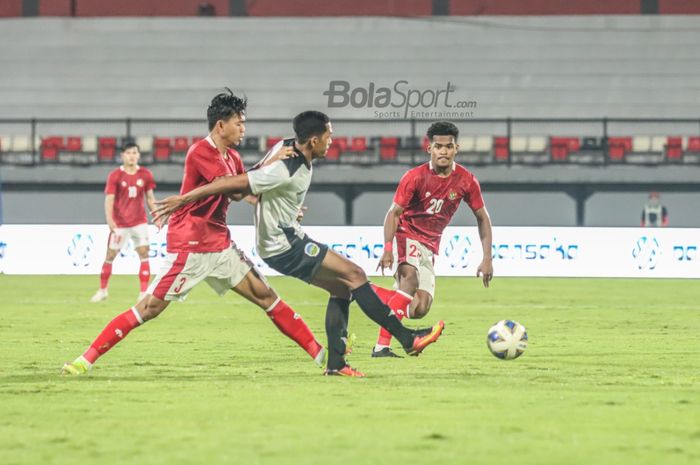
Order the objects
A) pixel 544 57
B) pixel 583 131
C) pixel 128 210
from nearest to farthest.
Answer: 1. pixel 128 210
2. pixel 583 131
3. pixel 544 57

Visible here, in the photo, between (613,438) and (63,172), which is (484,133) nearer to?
(63,172)

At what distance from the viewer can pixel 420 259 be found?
10.2m

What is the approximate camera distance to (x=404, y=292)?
33.0ft

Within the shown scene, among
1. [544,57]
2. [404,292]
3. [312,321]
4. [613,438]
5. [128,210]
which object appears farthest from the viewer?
[544,57]

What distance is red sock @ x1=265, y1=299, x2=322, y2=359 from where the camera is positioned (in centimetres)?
842

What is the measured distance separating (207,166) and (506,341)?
8.77 ft

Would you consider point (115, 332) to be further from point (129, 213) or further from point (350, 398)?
point (129, 213)

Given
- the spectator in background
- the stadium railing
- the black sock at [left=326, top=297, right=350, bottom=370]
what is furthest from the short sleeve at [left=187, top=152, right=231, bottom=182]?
the spectator in background

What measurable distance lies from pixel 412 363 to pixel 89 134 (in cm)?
2621

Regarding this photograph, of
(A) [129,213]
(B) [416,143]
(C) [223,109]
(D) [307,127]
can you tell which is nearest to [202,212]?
(C) [223,109]

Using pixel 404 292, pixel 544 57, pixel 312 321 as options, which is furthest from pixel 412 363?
pixel 544 57

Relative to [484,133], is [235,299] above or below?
below

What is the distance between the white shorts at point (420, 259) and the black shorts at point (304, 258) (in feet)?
7.05

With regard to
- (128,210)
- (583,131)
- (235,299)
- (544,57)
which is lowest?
(235,299)
